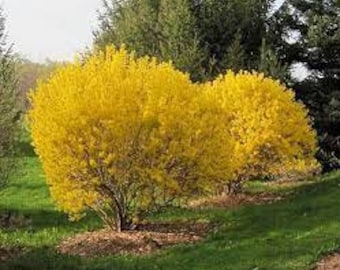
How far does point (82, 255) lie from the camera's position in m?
15.3

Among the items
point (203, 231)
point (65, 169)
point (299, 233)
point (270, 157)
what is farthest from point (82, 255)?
point (270, 157)

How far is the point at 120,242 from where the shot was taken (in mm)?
16203

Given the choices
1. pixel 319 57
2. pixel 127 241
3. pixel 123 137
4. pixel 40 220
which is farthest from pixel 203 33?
pixel 127 241

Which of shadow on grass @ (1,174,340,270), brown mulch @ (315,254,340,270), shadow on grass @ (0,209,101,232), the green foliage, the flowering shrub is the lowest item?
brown mulch @ (315,254,340,270)

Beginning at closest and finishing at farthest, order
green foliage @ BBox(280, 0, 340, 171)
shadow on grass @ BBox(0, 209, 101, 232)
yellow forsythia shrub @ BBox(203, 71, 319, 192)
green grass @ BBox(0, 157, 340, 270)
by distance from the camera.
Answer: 1. green grass @ BBox(0, 157, 340, 270)
2. shadow on grass @ BBox(0, 209, 101, 232)
3. yellow forsythia shrub @ BBox(203, 71, 319, 192)
4. green foliage @ BBox(280, 0, 340, 171)

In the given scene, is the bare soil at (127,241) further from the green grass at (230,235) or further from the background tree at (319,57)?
the background tree at (319,57)

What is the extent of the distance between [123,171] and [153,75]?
2.37 metres

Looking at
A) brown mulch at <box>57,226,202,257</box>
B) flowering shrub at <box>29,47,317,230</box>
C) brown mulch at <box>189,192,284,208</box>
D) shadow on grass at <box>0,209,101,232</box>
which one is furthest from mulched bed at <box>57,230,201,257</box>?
brown mulch at <box>189,192,284,208</box>

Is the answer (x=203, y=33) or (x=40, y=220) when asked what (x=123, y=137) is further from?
(x=203, y=33)

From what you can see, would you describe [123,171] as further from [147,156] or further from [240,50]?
[240,50]

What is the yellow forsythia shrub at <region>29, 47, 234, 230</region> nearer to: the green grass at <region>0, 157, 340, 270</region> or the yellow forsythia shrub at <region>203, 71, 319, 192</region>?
the green grass at <region>0, 157, 340, 270</region>

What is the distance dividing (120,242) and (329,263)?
16.3 feet

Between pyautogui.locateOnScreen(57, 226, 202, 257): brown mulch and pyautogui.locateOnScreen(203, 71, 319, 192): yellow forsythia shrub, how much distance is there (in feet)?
20.4

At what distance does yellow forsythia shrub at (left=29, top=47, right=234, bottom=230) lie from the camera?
53.9 feet
